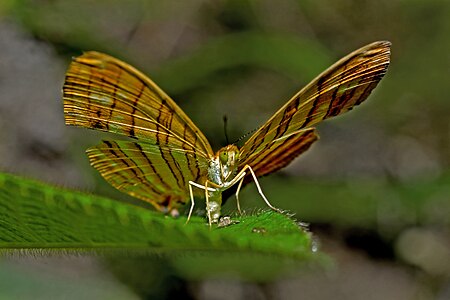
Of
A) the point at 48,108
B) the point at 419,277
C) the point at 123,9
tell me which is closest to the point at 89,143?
the point at 48,108

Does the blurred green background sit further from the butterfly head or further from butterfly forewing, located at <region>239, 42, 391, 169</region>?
butterfly forewing, located at <region>239, 42, 391, 169</region>

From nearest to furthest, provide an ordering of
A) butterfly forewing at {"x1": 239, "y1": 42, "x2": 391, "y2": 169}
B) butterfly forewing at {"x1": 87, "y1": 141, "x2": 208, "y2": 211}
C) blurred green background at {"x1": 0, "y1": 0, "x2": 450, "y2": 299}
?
butterfly forewing at {"x1": 239, "y1": 42, "x2": 391, "y2": 169}, butterfly forewing at {"x1": 87, "y1": 141, "x2": 208, "y2": 211}, blurred green background at {"x1": 0, "y1": 0, "x2": 450, "y2": 299}

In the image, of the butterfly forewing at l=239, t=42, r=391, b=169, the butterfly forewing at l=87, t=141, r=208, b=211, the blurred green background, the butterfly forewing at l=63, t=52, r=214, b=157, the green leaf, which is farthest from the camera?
the blurred green background

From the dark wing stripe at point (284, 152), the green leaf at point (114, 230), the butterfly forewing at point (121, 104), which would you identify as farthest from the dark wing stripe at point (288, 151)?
the green leaf at point (114, 230)

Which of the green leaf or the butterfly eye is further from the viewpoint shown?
the butterfly eye

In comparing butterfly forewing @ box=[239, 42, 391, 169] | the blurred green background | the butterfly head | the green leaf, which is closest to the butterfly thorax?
the butterfly head

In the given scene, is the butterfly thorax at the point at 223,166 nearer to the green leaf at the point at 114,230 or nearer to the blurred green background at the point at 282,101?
the green leaf at the point at 114,230

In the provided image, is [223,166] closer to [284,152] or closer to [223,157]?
[223,157]
